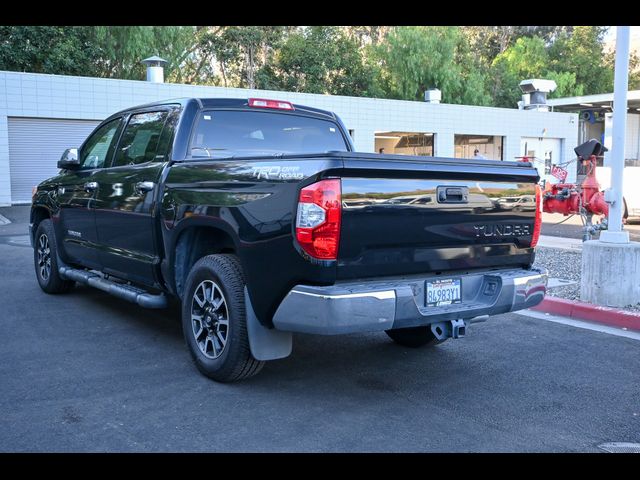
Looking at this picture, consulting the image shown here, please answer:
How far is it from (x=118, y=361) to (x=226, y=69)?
3434cm

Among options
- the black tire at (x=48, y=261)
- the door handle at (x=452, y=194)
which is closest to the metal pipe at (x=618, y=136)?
the door handle at (x=452, y=194)

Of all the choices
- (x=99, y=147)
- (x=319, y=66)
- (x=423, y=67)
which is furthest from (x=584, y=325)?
(x=423, y=67)

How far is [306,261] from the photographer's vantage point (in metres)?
3.89

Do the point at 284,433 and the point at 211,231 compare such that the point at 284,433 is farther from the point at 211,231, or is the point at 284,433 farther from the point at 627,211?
the point at 627,211

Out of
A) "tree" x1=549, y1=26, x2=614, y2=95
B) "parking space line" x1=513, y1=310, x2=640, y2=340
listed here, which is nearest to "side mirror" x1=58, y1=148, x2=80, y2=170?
"parking space line" x1=513, y1=310, x2=640, y2=340

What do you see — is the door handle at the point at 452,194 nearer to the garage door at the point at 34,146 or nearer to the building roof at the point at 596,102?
the garage door at the point at 34,146

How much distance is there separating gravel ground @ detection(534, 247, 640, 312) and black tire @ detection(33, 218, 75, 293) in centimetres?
565

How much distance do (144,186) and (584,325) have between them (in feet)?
14.7

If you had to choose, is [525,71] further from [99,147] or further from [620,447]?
[620,447]

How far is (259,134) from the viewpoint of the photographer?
5.83m

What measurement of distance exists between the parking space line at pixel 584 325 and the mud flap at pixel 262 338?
3.60 metres

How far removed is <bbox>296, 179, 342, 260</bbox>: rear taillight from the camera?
3799 mm

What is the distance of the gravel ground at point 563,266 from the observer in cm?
763
